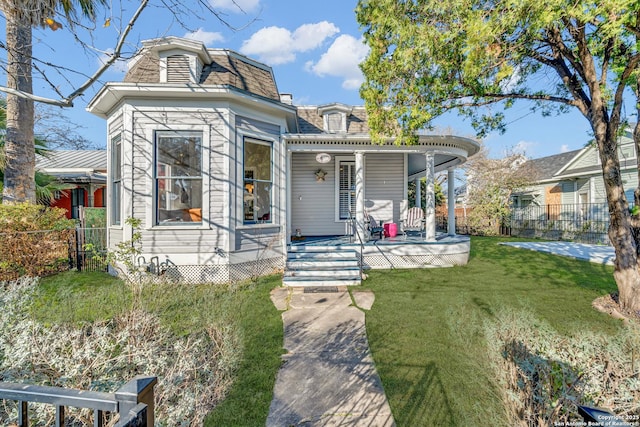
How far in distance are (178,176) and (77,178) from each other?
10.5 metres

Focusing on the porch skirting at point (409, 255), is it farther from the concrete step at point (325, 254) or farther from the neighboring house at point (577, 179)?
the neighboring house at point (577, 179)

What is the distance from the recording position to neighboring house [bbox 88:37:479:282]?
A: 676cm

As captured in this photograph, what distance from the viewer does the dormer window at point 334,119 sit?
10419 mm

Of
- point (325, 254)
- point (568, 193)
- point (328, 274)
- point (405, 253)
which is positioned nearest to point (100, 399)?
point (328, 274)

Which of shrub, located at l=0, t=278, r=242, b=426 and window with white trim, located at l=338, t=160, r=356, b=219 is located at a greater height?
window with white trim, located at l=338, t=160, r=356, b=219

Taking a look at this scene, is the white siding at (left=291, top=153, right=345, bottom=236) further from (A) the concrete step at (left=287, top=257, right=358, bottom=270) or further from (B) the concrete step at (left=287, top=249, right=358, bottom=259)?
(A) the concrete step at (left=287, top=257, right=358, bottom=270)

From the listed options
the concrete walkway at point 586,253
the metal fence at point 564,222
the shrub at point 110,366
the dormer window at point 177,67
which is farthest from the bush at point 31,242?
the metal fence at point 564,222

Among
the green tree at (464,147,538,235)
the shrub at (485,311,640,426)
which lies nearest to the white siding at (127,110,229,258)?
the shrub at (485,311,640,426)

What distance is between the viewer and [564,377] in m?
2.13

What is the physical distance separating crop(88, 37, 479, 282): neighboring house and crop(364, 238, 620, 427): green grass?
157 cm

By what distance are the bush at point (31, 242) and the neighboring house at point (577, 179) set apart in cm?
1947

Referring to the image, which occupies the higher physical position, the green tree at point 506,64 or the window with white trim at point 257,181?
the green tree at point 506,64

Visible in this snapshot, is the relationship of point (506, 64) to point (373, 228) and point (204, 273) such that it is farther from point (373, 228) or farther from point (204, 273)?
point (204, 273)

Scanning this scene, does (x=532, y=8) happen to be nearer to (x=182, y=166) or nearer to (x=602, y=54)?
(x=602, y=54)
